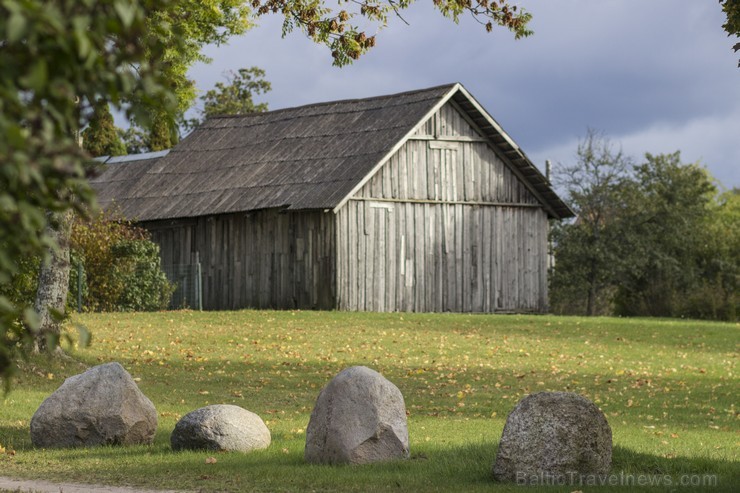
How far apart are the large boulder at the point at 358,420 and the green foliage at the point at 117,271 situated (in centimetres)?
2626

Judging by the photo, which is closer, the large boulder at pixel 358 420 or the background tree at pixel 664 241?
the large boulder at pixel 358 420

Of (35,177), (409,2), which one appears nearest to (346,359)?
(409,2)

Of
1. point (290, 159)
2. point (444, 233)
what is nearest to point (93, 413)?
point (444, 233)

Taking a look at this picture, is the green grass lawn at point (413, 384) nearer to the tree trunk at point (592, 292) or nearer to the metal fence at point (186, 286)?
the metal fence at point (186, 286)

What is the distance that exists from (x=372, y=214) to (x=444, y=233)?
3246 mm

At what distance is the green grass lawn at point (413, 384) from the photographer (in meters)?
12.2

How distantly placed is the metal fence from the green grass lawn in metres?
6.72

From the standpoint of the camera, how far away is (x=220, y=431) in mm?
13781

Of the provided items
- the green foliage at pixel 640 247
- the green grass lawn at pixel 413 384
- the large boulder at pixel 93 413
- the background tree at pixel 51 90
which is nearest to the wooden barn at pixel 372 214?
the green grass lawn at pixel 413 384

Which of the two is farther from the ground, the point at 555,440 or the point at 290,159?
the point at 290,159

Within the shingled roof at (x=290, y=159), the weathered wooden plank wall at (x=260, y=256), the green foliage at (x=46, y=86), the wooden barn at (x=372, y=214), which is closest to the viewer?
the green foliage at (x=46, y=86)

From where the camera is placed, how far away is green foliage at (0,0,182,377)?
4.00 metres

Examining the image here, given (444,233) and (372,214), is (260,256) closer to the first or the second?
(372,214)

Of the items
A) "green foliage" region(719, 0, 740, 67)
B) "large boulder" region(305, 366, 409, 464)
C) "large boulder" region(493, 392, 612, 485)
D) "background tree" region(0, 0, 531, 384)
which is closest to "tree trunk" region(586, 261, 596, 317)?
"green foliage" region(719, 0, 740, 67)
